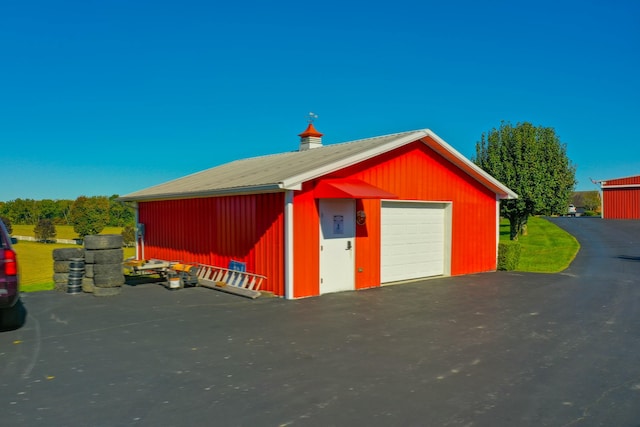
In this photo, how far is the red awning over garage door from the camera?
1034cm

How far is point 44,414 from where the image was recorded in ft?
14.3

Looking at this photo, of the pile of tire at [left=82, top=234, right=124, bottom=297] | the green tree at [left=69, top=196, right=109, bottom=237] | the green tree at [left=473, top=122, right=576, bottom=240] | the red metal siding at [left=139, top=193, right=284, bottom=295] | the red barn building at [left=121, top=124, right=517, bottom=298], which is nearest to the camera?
the red barn building at [left=121, top=124, right=517, bottom=298]

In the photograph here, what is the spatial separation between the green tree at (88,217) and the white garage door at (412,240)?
204ft

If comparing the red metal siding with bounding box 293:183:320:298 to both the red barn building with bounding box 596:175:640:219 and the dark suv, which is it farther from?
the red barn building with bounding box 596:175:640:219

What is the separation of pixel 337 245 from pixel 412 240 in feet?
9.87

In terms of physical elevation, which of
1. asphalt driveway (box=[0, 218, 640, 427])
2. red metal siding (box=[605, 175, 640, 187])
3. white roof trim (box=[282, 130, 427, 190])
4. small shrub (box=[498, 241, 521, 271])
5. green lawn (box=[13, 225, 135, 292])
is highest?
red metal siding (box=[605, 175, 640, 187])

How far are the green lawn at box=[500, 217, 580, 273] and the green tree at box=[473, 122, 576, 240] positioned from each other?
164 centimetres

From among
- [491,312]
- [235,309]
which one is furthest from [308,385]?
[491,312]

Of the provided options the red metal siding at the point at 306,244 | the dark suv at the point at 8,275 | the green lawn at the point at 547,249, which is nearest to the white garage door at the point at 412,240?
the red metal siding at the point at 306,244

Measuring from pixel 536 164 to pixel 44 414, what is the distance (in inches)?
1106

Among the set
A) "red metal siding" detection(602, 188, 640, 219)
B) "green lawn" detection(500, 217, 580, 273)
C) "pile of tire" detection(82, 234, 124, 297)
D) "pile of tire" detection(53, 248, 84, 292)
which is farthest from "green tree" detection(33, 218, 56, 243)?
"red metal siding" detection(602, 188, 640, 219)

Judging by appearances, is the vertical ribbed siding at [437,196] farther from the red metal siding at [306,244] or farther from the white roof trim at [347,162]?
the red metal siding at [306,244]

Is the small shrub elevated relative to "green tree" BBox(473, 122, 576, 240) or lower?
lower

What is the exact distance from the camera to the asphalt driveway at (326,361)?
439cm
